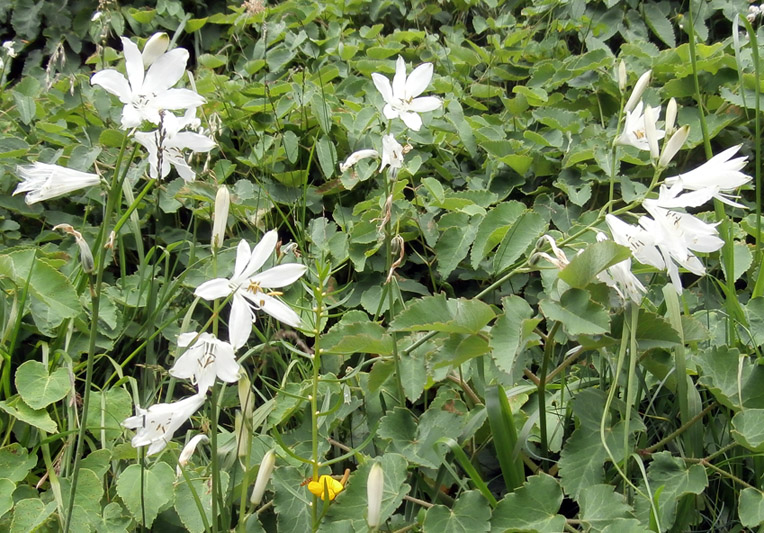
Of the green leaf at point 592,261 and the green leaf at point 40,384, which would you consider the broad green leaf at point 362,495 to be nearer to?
the green leaf at point 592,261

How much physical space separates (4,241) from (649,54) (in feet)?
7.73

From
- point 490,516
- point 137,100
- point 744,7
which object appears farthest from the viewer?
point 744,7

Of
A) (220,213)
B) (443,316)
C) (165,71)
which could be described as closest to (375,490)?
(443,316)

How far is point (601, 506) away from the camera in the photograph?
4.02 feet

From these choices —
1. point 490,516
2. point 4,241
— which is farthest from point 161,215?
point 490,516

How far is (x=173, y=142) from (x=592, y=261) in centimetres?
70

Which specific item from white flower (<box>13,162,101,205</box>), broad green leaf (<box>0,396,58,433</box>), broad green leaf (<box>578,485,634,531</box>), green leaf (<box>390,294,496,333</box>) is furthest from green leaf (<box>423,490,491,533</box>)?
broad green leaf (<box>0,396,58,433</box>)

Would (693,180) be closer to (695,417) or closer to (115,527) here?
(695,417)

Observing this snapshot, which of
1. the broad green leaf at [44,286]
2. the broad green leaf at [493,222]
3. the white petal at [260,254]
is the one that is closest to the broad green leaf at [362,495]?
the white petal at [260,254]

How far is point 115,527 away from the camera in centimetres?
142

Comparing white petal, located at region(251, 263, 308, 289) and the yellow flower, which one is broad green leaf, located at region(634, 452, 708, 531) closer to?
the yellow flower

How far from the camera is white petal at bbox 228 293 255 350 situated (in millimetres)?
1000

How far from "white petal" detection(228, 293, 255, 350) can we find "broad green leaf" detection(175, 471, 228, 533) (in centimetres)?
48

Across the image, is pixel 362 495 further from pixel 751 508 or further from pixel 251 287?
pixel 751 508
